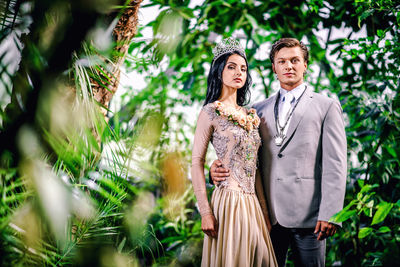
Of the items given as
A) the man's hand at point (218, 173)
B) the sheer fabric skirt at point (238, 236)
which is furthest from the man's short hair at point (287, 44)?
the sheer fabric skirt at point (238, 236)

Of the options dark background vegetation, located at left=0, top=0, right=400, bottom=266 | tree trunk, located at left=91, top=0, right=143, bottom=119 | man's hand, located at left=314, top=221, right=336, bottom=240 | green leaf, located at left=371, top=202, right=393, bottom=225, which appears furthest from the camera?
tree trunk, located at left=91, top=0, right=143, bottom=119

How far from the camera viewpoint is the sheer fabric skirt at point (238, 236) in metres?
1.47

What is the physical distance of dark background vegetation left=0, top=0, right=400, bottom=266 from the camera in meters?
0.89

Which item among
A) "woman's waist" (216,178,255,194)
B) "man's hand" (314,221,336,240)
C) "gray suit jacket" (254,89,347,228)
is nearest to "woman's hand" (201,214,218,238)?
"woman's waist" (216,178,255,194)

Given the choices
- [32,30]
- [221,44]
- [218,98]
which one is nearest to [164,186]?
[218,98]

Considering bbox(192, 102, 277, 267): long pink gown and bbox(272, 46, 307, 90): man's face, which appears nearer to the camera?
bbox(192, 102, 277, 267): long pink gown

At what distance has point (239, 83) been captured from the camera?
→ 165 centimetres

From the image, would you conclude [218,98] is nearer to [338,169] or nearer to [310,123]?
[310,123]

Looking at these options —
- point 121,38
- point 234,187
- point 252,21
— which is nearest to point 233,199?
point 234,187

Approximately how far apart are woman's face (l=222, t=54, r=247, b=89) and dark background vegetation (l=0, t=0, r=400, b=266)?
0.43m

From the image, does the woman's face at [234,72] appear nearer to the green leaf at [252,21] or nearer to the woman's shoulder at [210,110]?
the woman's shoulder at [210,110]

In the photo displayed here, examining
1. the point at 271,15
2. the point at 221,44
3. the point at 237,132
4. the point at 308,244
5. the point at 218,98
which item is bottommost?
the point at 308,244

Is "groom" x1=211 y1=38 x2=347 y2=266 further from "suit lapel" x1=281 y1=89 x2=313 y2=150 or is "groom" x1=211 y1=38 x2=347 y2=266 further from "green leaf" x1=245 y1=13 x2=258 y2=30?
"green leaf" x1=245 y1=13 x2=258 y2=30

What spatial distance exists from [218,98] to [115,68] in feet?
1.86
